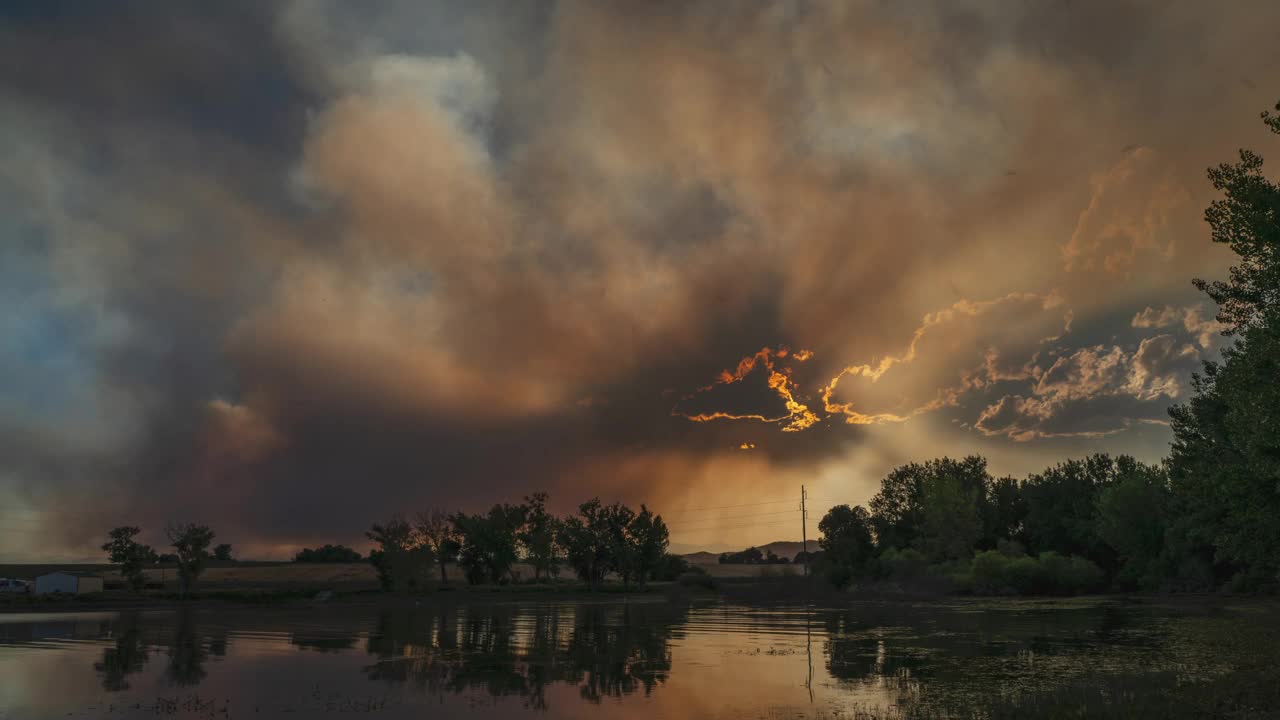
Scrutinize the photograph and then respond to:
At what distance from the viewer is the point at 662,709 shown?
24969 mm

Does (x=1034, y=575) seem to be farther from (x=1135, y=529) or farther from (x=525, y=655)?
(x=525, y=655)

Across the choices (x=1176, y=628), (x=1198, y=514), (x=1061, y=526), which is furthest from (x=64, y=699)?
(x=1061, y=526)

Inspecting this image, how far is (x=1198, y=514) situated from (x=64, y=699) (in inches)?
3054

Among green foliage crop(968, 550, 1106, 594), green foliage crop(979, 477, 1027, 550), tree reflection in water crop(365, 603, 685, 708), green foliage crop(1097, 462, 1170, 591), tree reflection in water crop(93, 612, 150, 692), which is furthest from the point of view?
green foliage crop(979, 477, 1027, 550)

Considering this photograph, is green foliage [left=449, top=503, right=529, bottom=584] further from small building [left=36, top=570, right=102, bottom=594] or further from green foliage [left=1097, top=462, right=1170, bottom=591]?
green foliage [left=1097, top=462, right=1170, bottom=591]

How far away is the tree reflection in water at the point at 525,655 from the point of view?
99.6 ft

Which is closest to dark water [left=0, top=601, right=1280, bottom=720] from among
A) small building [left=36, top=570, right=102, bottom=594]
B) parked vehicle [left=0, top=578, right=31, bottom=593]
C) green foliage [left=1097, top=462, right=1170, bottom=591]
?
green foliage [left=1097, top=462, right=1170, bottom=591]

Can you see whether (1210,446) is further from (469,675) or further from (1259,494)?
(469,675)

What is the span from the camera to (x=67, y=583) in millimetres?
154625

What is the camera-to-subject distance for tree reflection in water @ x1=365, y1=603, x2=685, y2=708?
30.4 m

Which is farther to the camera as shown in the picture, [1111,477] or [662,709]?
[1111,477]

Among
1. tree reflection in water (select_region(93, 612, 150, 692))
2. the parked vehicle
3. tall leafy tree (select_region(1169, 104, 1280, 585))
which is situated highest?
tall leafy tree (select_region(1169, 104, 1280, 585))

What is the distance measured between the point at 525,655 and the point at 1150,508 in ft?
349

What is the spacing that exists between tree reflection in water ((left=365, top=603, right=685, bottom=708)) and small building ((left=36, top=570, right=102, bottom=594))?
11933 centimetres
